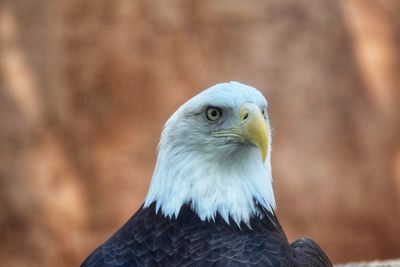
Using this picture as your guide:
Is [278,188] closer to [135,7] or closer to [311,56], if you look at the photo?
[311,56]

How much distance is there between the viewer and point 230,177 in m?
3.17

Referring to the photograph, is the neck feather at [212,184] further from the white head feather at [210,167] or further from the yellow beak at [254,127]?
the yellow beak at [254,127]

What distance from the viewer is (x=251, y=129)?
9.91ft

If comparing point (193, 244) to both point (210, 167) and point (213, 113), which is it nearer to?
point (210, 167)

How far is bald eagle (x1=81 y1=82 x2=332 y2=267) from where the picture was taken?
2.94m

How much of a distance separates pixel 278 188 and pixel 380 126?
2.81 feet

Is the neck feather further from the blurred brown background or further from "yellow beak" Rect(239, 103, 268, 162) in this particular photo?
the blurred brown background

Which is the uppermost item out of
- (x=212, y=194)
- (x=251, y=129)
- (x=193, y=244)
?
(x=251, y=129)

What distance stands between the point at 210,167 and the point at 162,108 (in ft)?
10.9

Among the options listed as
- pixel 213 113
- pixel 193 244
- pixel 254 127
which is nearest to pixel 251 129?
pixel 254 127

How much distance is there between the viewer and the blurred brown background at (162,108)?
6461mm

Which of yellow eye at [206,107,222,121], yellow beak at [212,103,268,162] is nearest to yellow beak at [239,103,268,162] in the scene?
yellow beak at [212,103,268,162]

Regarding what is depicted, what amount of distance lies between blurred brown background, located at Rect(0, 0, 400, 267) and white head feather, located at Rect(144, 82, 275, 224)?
3262 mm

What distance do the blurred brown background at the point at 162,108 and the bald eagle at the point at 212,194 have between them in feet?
10.6
